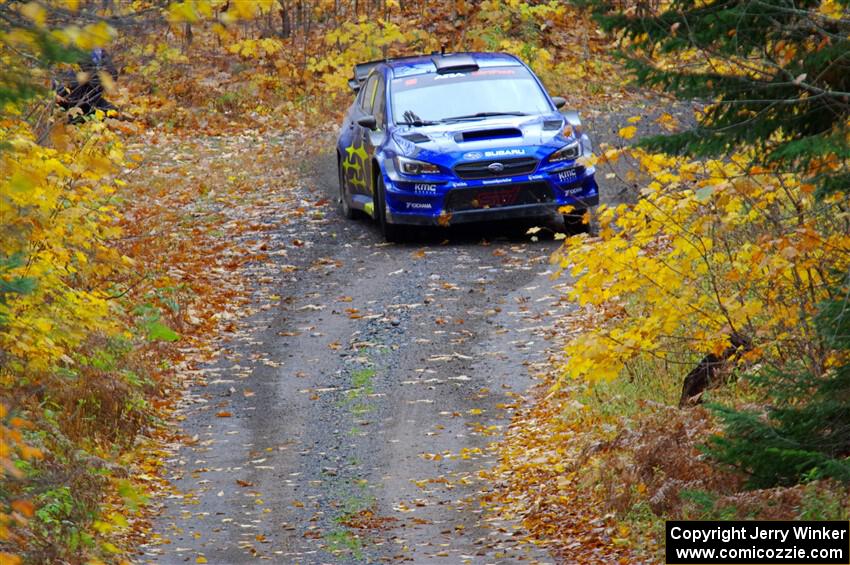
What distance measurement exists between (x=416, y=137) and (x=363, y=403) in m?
4.63

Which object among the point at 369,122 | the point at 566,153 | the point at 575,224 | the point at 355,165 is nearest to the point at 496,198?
the point at 566,153

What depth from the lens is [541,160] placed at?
566 inches

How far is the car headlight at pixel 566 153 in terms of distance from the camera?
1441 centimetres

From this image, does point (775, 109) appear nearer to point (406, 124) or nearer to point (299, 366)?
point (299, 366)

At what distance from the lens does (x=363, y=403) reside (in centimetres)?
1088

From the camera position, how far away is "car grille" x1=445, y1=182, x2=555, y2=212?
14359mm

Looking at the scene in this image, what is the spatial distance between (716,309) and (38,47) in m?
5.55

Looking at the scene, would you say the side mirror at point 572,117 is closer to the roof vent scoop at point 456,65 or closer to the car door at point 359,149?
the roof vent scoop at point 456,65

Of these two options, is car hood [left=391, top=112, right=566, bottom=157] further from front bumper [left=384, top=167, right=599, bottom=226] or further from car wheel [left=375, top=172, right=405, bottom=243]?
car wheel [left=375, top=172, right=405, bottom=243]

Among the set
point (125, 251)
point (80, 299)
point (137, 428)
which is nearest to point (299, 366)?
point (137, 428)

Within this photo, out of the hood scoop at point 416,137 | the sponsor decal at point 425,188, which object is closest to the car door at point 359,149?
the hood scoop at point 416,137

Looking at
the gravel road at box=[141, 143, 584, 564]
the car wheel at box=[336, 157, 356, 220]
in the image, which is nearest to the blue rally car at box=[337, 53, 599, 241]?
the gravel road at box=[141, 143, 584, 564]

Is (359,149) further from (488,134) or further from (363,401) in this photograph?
(363,401)

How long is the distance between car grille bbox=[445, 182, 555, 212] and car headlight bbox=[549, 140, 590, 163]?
0.31 metres
